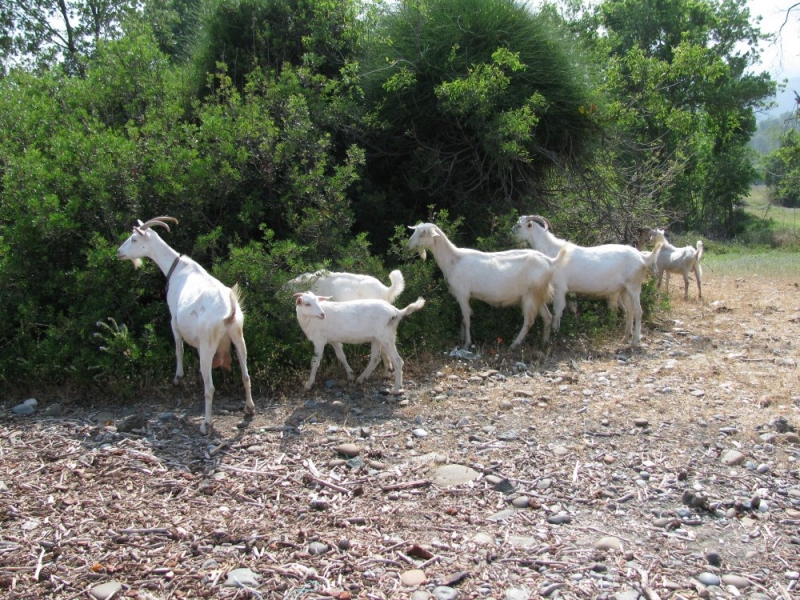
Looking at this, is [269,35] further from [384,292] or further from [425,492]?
[425,492]

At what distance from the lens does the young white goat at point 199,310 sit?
19.5 ft

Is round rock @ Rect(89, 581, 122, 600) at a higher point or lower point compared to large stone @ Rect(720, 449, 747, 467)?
lower

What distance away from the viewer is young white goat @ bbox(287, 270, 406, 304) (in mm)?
7410

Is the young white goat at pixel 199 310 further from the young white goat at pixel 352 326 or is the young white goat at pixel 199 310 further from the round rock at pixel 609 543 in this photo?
the round rock at pixel 609 543

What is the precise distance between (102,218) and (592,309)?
665 cm

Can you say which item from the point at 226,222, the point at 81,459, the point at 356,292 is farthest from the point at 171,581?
the point at 226,222

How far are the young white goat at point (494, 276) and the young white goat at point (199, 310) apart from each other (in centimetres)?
296

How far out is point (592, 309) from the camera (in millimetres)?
10109

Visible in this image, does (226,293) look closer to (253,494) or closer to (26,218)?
(253,494)

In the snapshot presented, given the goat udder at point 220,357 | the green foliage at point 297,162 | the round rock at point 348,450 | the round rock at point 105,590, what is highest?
the green foliage at point 297,162

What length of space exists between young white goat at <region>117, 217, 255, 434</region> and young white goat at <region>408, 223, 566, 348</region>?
2963 mm

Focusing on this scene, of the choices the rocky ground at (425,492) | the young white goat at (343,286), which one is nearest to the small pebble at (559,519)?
the rocky ground at (425,492)

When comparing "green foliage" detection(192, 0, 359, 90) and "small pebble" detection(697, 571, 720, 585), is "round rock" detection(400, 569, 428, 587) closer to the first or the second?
"small pebble" detection(697, 571, 720, 585)

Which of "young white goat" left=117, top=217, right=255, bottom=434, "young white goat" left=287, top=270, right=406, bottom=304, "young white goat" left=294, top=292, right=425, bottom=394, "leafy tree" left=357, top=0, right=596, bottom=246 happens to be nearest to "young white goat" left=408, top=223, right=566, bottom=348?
"young white goat" left=287, top=270, right=406, bottom=304
